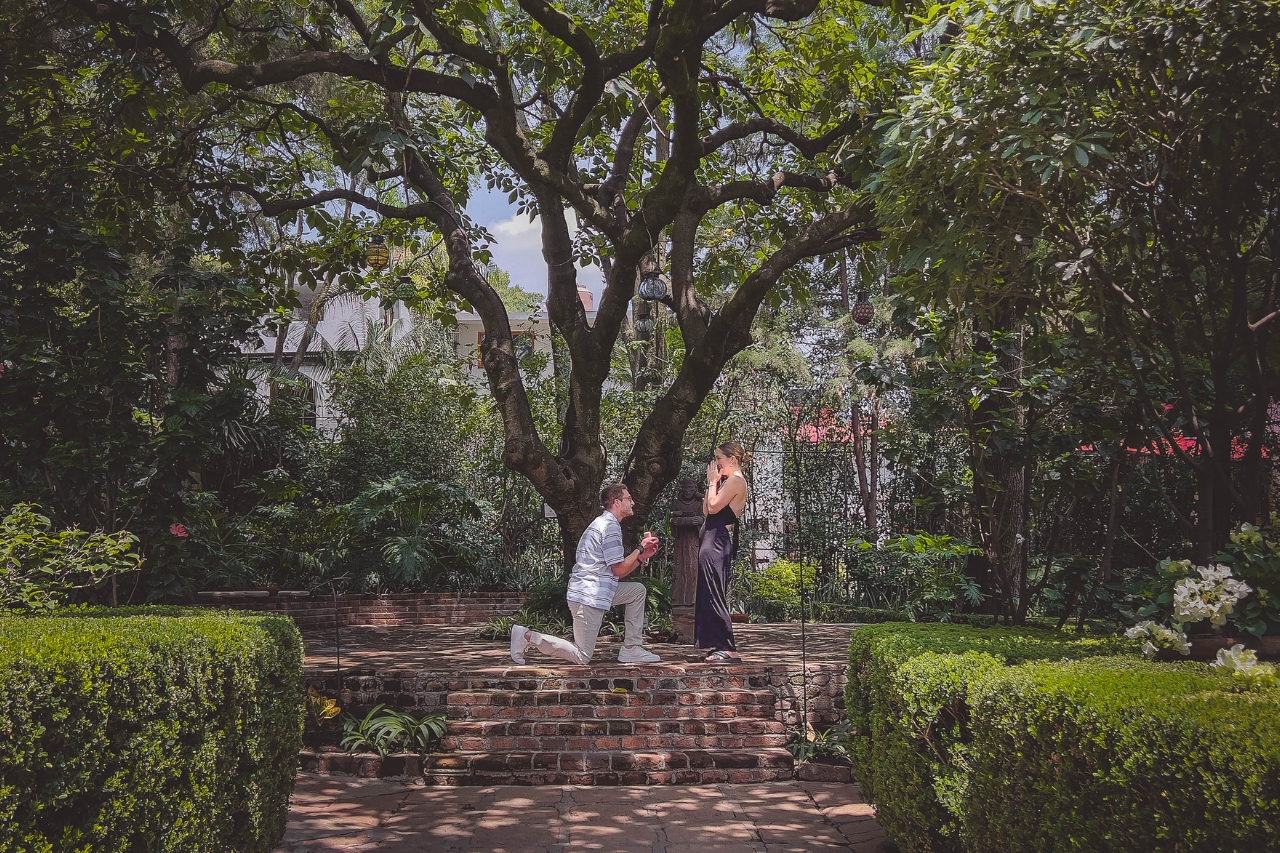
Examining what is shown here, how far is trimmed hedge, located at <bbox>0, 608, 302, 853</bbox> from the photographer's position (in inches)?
116

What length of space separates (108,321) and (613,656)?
17.0ft

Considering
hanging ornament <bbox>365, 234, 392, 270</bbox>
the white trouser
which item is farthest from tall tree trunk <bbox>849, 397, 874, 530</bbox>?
hanging ornament <bbox>365, 234, 392, 270</bbox>

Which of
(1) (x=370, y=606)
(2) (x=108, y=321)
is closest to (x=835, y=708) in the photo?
(2) (x=108, y=321)

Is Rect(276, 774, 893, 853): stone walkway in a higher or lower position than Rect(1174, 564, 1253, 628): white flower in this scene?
lower

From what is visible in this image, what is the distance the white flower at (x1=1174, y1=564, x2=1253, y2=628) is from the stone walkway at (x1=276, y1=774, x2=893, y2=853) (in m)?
2.34

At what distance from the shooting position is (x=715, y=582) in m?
8.72

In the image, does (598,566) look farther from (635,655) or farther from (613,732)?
(613,732)

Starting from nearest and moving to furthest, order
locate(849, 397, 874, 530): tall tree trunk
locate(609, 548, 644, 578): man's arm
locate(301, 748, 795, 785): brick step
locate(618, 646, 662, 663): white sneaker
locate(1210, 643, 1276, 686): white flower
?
locate(1210, 643, 1276, 686): white flower
locate(301, 748, 795, 785): brick step
locate(609, 548, 644, 578): man's arm
locate(618, 646, 662, 663): white sneaker
locate(849, 397, 874, 530): tall tree trunk

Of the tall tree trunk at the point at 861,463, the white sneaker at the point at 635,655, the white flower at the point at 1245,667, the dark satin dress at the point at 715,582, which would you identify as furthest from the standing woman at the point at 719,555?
the tall tree trunk at the point at 861,463

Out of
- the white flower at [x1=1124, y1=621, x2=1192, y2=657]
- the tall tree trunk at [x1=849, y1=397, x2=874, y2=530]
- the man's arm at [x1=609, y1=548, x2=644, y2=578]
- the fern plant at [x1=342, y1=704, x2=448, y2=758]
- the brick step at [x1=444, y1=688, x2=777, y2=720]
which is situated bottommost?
the fern plant at [x1=342, y1=704, x2=448, y2=758]

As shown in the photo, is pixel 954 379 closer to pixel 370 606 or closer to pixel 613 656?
pixel 613 656

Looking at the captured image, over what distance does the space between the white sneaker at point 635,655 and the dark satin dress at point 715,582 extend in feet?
1.59

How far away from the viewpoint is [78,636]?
12.0 ft

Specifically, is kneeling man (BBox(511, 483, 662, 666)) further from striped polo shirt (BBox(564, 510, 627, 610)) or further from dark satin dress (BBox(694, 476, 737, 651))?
dark satin dress (BBox(694, 476, 737, 651))
